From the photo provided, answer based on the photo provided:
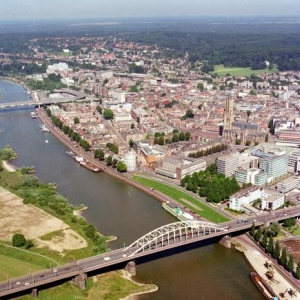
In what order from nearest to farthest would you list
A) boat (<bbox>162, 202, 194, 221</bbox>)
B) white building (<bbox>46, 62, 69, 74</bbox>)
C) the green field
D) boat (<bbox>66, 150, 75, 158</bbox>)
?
1. boat (<bbox>162, 202, 194, 221</bbox>)
2. boat (<bbox>66, 150, 75, 158</bbox>)
3. the green field
4. white building (<bbox>46, 62, 69, 74</bbox>)

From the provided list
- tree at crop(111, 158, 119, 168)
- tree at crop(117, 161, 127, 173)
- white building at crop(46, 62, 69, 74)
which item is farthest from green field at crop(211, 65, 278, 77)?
tree at crop(117, 161, 127, 173)

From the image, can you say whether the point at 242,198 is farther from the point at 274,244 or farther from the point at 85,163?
the point at 85,163

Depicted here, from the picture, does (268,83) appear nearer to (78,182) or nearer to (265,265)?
(78,182)

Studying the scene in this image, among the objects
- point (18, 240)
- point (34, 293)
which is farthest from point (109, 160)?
point (34, 293)

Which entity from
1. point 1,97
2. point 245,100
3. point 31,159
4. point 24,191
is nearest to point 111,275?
point 24,191

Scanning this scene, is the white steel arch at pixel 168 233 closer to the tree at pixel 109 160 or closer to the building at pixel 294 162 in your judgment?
the tree at pixel 109 160

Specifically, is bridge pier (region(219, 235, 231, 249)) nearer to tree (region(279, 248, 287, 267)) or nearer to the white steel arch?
the white steel arch

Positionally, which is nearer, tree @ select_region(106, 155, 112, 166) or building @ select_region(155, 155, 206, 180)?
building @ select_region(155, 155, 206, 180)
